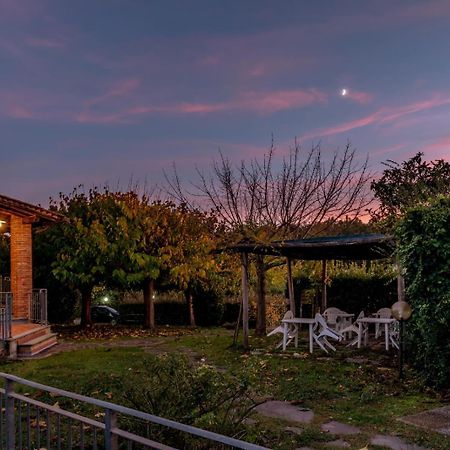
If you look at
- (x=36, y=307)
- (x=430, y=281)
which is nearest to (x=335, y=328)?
(x=430, y=281)

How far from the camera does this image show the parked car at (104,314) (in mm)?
23611

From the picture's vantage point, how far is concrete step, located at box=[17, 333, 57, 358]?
1220 centimetres

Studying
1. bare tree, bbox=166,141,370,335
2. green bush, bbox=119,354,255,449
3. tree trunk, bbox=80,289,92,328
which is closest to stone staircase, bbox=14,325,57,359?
tree trunk, bbox=80,289,92,328

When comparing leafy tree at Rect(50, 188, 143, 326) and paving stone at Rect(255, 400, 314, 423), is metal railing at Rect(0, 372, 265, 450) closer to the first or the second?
paving stone at Rect(255, 400, 314, 423)

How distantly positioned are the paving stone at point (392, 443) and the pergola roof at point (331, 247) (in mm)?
4615

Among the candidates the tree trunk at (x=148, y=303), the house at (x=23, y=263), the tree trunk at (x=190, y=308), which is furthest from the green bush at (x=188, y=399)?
the tree trunk at (x=190, y=308)

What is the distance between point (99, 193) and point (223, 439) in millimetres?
17581

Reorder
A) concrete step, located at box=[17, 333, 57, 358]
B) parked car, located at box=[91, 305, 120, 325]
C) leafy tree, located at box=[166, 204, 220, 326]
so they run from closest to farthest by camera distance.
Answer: concrete step, located at box=[17, 333, 57, 358] < leafy tree, located at box=[166, 204, 220, 326] < parked car, located at box=[91, 305, 120, 325]

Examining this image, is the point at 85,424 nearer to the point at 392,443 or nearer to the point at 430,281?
the point at 392,443

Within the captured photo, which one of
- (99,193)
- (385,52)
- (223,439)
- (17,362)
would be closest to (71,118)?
(99,193)

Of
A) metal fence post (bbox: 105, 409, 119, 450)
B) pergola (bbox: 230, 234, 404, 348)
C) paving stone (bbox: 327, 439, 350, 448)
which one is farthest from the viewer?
pergola (bbox: 230, 234, 404, 348)

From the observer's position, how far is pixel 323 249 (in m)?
13.2

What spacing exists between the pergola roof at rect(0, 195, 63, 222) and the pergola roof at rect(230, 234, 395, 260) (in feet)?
20.8

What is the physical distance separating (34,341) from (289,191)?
9597mm
